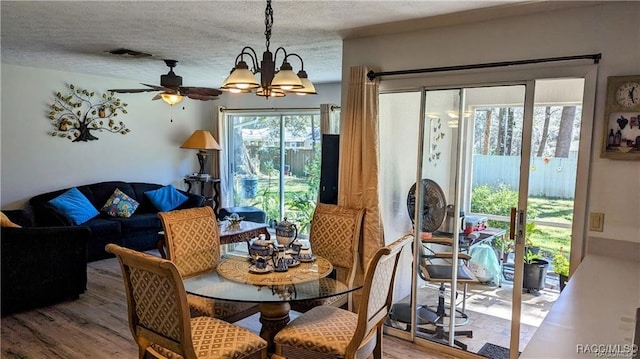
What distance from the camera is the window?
650cm

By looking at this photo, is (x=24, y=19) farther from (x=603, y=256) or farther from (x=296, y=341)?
(x=603, y=256)

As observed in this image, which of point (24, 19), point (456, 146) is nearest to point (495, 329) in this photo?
point (456, 146)

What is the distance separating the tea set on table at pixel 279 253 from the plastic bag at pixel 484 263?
1.77m

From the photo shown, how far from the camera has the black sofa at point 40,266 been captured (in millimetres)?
3443

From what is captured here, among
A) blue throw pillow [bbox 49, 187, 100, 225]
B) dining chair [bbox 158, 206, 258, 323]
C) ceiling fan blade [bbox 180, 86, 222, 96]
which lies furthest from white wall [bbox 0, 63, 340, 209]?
dining chair [bbox 158, 206, 258, 323]

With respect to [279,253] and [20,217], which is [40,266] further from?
[279,253]

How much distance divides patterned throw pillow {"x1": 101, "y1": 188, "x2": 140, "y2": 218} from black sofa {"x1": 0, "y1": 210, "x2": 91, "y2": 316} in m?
1.82

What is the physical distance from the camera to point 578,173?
2.51 metres

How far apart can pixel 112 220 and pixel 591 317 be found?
5.33 m

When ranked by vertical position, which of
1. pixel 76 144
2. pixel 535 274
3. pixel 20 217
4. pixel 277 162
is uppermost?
pixel 76 144

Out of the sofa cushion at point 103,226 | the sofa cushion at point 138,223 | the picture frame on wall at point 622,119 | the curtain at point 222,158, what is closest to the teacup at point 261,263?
the picture frame on wall at point 622,119

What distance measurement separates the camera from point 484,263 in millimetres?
3852

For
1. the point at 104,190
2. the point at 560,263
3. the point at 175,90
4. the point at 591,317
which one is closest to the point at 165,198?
the point at 104,190

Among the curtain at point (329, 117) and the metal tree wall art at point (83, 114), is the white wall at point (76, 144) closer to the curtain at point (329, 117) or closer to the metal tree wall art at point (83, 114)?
the metal tree wall art at point (83, 114)
